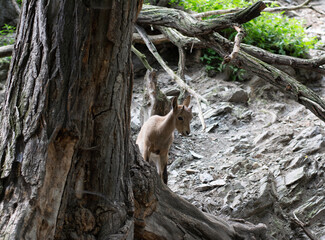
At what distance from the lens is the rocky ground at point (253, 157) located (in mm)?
6629

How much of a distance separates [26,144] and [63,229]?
90 centimetres

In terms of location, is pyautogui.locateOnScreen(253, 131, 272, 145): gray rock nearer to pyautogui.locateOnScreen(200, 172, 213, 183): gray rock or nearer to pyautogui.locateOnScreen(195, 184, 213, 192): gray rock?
pyautogui.locateOnScreen(200, 172, 213, 183): gray rock

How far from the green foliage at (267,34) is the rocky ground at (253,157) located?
0.72 metres

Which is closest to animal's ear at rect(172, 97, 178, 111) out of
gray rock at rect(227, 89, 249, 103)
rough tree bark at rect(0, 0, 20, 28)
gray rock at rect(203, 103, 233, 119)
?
gray rock at rect(203, 103, 233, 119)

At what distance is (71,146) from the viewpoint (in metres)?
3.07

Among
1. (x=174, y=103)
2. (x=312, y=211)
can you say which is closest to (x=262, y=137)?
(x=312, y=211)

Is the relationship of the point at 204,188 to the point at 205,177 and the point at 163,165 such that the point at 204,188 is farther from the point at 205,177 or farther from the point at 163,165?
the point at 163,165

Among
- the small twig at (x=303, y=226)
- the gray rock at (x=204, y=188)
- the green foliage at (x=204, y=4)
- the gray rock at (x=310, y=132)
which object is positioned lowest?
the small twig at (x=303, y=226)

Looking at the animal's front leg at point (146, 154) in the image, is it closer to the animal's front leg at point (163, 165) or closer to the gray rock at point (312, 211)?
the animal's front leg at point (163, 165)

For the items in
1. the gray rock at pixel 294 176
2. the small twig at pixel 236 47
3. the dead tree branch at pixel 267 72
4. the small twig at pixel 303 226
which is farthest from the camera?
the gray rock at pixel 294 176

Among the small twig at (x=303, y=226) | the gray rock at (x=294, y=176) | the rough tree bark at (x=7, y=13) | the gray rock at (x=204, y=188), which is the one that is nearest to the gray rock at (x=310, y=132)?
the gray rock at (x=294, y=176)

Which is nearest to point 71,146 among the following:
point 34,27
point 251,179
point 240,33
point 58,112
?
point 58,112

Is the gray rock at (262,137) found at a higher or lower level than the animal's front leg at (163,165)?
higher

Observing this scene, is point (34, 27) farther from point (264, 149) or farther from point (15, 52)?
point (264, 149)
